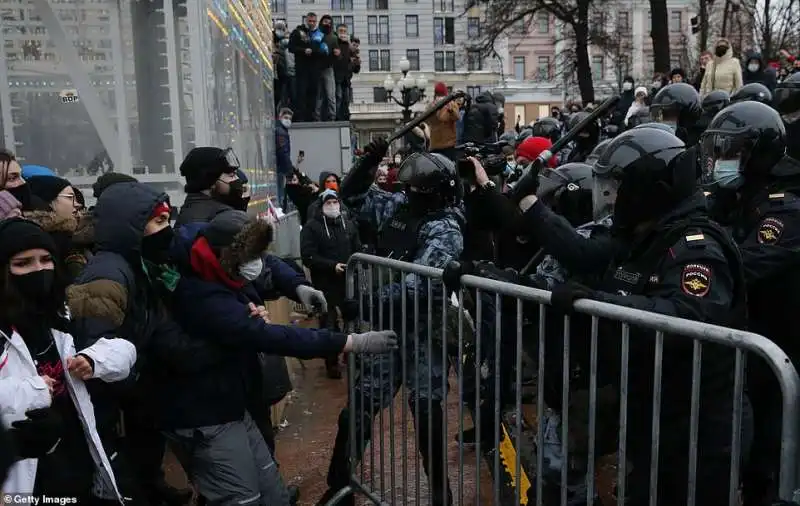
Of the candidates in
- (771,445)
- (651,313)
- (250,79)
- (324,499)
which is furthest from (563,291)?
(250,79)

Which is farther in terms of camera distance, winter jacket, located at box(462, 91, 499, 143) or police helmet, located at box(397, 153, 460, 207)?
winter jacket, located at box(462, 91, 499, 143)

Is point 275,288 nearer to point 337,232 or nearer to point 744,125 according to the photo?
point 744,125

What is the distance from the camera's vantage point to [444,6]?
78.9 metres

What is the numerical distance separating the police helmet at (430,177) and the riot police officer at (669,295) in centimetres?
129

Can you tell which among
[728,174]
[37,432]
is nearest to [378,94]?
[728,174]

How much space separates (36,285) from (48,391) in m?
0.40

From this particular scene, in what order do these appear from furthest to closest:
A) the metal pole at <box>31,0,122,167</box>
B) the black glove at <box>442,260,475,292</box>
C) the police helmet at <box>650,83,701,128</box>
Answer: the police helmet at <box>650,83,701,128</box>, the metal pole at <box>31,0,122,167</box>, the black glove at <box>442,260,475,292</box>

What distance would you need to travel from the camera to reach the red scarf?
3.31m

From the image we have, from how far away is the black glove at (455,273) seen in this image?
10.6 ft

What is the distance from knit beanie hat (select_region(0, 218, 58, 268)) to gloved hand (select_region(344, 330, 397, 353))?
1.26 meters

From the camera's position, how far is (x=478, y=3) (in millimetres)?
32688

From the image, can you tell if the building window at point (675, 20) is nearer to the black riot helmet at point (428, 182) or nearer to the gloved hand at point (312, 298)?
the black riot helmet at point (428, 182)

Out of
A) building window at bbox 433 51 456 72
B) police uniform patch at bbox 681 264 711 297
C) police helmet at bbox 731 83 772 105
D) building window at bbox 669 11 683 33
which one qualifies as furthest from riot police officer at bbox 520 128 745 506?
building window at bbox 433 51 456 72

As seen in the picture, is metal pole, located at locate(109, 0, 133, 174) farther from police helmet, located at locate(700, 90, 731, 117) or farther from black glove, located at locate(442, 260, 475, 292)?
police helmet, located at locate(700, 90, 731, 117)
